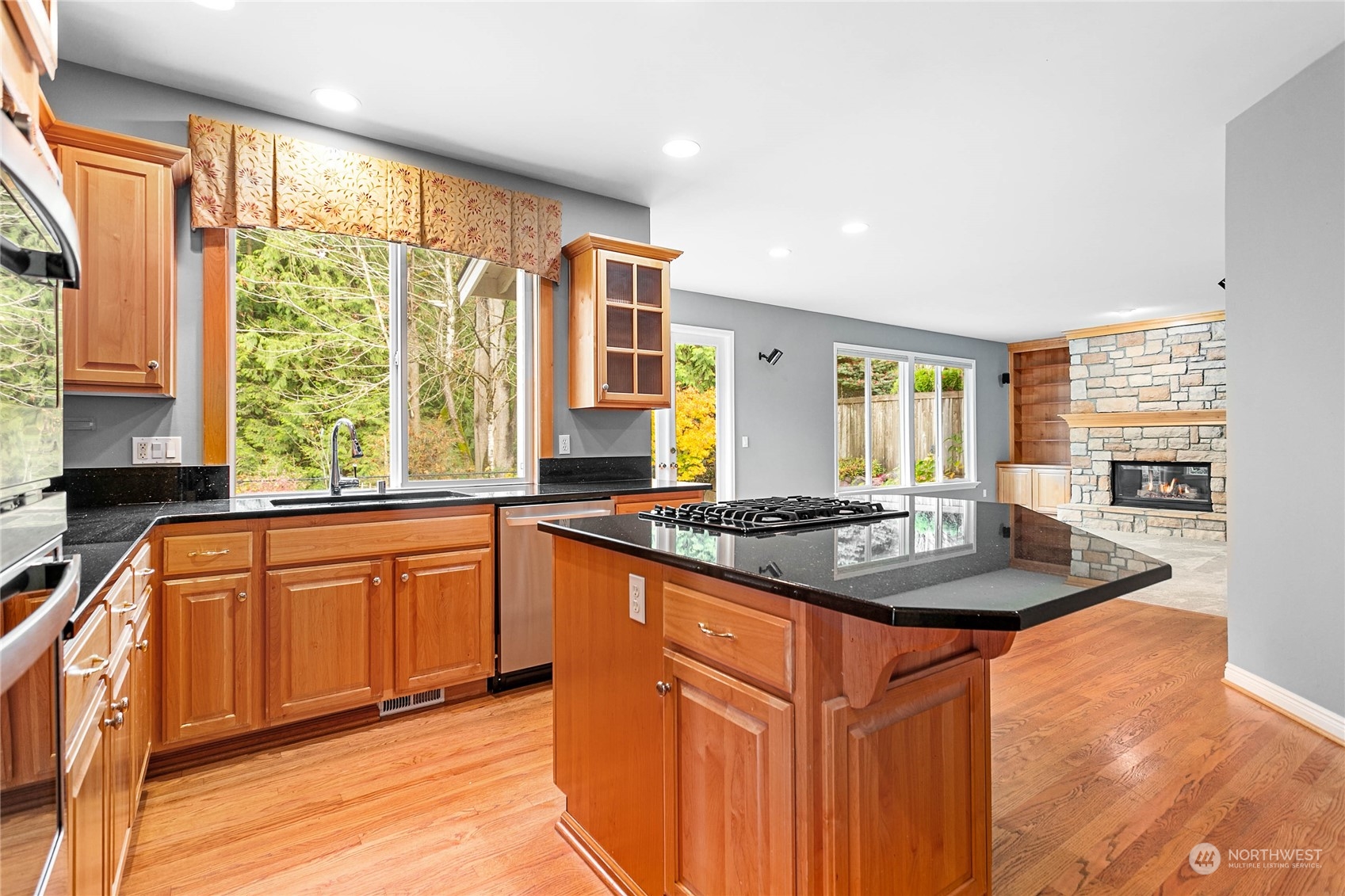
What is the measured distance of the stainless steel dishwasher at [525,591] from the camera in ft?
9.80

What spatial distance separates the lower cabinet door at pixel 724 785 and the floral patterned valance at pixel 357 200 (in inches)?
100

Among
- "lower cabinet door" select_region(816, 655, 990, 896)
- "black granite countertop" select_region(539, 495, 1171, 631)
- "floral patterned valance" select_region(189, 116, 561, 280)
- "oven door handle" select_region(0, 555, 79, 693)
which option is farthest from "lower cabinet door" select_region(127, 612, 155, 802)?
"lower cabinet door" select_region(816, 655, 990, 896)

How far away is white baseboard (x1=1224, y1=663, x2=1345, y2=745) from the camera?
2.51m

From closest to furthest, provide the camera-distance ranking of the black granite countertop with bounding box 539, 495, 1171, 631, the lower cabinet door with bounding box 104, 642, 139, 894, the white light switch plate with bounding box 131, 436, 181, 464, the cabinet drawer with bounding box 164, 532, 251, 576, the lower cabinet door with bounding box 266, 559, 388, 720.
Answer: the black granite countertop with bounding box 539, 495, 1171, 631 → the lower cabinet door with bounding box 104, 642, 139, 894 → the cabinet drawer with bounding box 164, 532, 251, 576 → the lower cabinet door with bounding box 266, 559, 388, 720 → the white light switch plate with bounding box 131, 436, 181, 464

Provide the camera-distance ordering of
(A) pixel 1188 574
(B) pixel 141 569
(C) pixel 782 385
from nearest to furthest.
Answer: (B) pixel 141 569 → (A) pixel 1188 574 → (C) pixel 782 385

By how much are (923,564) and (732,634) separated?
0.38m

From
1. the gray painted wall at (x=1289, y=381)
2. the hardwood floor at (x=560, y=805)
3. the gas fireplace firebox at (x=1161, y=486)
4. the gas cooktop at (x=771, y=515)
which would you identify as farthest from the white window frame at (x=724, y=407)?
the gas fireplace firebox at (x=1161, y=486)

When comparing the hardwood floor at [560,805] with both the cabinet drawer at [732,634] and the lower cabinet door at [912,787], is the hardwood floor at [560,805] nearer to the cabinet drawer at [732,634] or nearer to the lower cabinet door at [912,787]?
the cabinet drawer at [732,634]

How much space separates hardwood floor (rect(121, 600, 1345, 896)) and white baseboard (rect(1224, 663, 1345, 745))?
51mm

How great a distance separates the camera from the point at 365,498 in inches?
121

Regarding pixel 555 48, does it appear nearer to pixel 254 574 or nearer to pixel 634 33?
pixel 634 33

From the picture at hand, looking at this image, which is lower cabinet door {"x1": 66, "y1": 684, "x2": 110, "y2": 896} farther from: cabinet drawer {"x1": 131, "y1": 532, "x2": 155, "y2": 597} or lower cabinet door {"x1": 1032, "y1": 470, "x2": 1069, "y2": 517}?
lower cabinet door {"x1": 1032, "y1": 470, "x2": 1069, "y2": 517}

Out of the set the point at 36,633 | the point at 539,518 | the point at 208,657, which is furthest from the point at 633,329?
the point at 36,633

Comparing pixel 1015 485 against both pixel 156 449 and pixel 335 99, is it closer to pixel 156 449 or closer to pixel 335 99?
pixel 335 99
